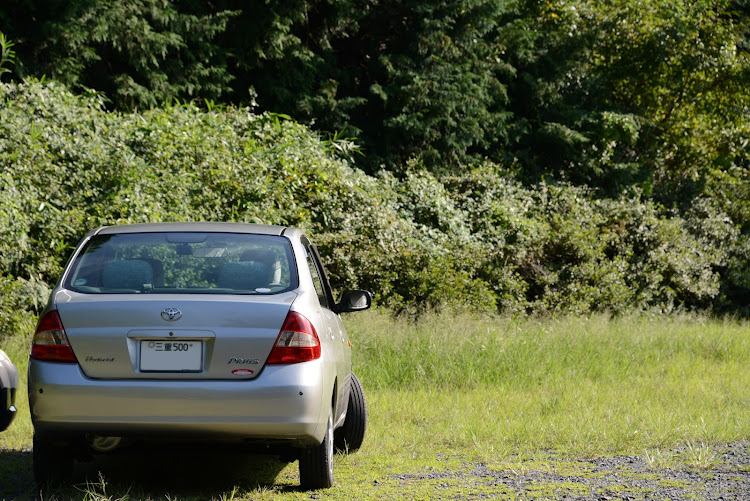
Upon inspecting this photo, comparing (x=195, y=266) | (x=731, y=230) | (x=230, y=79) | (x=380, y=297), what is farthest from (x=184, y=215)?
(x=731, y=230)

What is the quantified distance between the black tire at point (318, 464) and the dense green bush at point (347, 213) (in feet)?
22.4

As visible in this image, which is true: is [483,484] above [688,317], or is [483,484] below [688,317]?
above

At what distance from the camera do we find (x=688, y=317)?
52.9 ft

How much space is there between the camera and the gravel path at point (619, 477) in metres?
5.35

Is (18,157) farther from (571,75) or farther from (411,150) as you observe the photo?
(571,75)

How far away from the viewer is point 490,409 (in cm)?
833

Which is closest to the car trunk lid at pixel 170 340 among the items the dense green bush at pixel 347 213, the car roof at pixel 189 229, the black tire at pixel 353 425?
the car roof at pixel 189 229

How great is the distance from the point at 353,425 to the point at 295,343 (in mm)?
2050

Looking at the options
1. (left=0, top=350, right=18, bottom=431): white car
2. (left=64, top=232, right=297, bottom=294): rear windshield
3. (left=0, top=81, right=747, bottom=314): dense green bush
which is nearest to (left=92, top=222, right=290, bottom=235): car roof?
(left=64, top=232, right=297, bottom=294): rear windshield

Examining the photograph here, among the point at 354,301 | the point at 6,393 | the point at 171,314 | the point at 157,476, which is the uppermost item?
the point at 171,314

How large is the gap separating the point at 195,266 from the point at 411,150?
15.7 m

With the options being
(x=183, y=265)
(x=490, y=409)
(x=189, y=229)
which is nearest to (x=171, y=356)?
(x=183, y=265)

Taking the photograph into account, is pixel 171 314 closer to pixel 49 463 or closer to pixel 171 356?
pixel 171 356

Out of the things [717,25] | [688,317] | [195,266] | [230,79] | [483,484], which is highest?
[717,25]
